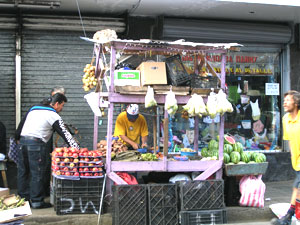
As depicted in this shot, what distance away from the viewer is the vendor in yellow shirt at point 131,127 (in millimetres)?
7434

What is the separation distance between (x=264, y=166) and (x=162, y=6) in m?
3.80

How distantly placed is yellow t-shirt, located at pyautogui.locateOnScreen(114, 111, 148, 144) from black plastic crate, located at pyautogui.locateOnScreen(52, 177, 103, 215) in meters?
1.45

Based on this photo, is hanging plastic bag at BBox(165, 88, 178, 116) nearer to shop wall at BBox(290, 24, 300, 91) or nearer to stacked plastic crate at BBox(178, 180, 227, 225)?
stacked plastic crate at BBox(178, 180, 227, 225)

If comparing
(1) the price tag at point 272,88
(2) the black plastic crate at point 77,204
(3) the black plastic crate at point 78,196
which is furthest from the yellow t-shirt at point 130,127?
(1) the price tag at point 272,88

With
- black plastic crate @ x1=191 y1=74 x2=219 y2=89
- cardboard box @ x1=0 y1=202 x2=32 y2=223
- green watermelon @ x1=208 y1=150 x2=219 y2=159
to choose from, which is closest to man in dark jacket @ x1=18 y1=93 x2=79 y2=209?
cardboard box @ x1=0 y1=202 x2=32 y2=223

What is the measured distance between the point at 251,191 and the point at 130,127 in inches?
94.2

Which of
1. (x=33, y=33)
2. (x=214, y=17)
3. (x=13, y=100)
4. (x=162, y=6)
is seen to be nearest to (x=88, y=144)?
(x=13, y=100)

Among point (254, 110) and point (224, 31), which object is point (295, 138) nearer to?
point (224, 31)

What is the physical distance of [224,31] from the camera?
9.36 metres

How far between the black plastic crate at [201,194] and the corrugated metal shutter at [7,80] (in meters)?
4.12

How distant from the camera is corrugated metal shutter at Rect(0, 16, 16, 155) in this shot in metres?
8.57

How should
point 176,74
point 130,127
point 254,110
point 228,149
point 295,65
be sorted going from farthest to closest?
point 254,110 < point 295,65 < point 130,127 < point 228,149 < point 176,74

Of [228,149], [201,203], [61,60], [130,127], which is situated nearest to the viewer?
[201,203]

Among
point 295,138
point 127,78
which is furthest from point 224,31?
point 295,138
